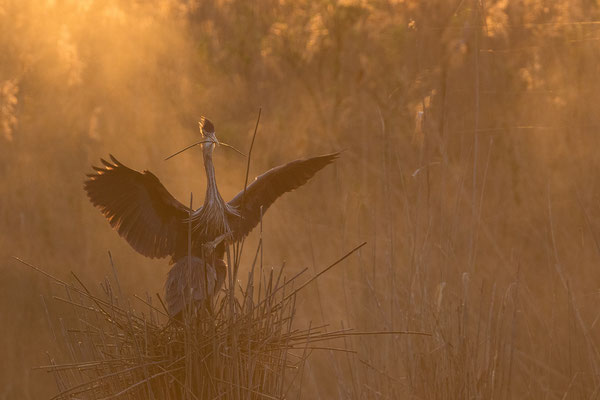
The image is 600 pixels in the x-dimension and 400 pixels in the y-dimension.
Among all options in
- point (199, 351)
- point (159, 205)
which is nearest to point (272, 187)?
point (159, 205)

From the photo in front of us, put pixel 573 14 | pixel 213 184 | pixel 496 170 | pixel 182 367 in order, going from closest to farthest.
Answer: pixel 182 367
pixel 213 184
pixel 573 14
pixel 496 170

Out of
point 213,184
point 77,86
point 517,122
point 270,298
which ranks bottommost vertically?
point 270,298

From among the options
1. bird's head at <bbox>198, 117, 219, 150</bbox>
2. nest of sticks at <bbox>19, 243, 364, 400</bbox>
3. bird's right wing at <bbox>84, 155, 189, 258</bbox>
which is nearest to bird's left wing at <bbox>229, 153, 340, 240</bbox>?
bird's right wing at <bbox>84, 155, 189, 258</bbox>

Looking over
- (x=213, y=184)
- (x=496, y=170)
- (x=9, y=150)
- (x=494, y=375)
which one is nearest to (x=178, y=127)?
(x=9, y=150)

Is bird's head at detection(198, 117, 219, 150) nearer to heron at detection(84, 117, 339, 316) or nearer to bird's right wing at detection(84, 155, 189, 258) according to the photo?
heron at detection(84, 117, 339, 316)

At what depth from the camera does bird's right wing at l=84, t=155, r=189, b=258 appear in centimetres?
252

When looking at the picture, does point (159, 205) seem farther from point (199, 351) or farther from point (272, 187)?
point (199, 351)

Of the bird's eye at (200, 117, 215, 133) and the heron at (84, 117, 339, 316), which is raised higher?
the bird's eye at (200, 117, 215, 133)

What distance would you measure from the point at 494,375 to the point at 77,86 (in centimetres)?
399

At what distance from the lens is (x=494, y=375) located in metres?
2.07

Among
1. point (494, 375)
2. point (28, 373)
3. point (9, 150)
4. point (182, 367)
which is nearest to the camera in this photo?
point (182, 367)

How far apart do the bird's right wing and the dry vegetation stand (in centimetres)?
113

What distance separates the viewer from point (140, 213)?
2.54 metres

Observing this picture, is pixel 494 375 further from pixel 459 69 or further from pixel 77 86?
pixel 77 86
